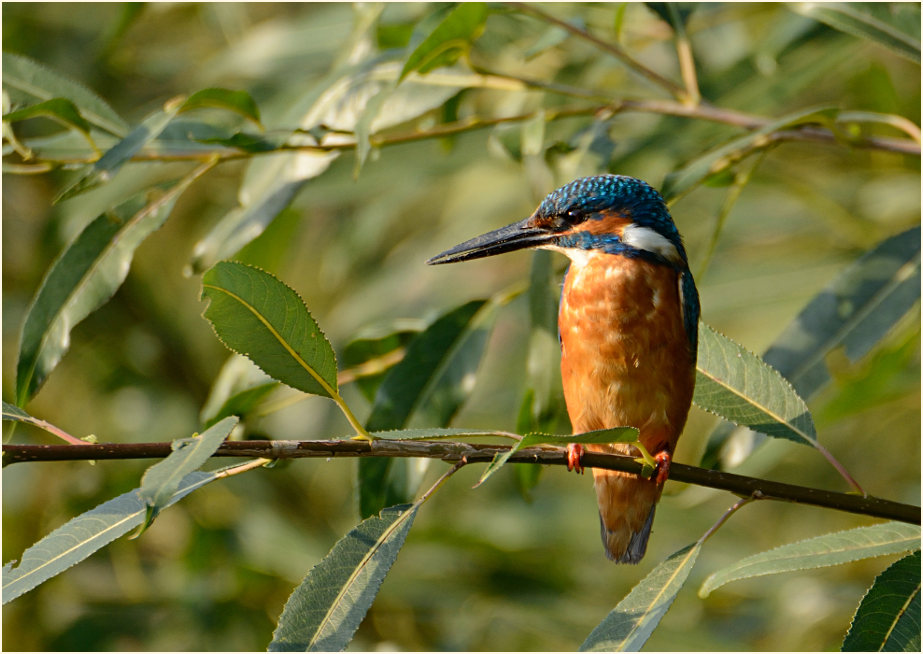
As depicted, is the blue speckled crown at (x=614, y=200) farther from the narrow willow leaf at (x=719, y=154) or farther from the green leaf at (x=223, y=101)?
the green leaf at (x=223, y=101)

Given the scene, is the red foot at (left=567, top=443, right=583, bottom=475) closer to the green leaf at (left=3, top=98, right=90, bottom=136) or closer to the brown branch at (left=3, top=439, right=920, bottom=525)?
the brown branch at (left=3, top=439, right=920, bottom=525)

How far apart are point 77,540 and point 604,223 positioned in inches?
50.5

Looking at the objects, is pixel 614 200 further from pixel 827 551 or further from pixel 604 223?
pixel 827 551

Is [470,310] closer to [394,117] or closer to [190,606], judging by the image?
[394,117]

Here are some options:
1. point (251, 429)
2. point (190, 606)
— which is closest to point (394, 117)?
point (251, 429)

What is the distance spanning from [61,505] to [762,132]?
2583mm

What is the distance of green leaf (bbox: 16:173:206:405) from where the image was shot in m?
1.88

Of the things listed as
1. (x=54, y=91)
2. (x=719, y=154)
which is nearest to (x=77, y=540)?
(x=54, y=91)

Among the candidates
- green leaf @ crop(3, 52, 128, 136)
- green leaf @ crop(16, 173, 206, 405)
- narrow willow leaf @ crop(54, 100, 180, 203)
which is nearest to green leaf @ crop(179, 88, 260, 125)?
narrow willow leaf @ crop(54, 100, 180, 203)

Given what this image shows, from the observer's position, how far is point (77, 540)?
4.61 ft

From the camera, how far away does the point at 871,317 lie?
7.08 ft

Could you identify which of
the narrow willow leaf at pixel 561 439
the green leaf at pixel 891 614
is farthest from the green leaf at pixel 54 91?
the green leaf at pixel 891 614

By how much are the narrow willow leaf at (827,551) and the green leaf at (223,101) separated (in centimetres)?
124

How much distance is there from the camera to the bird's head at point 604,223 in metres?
2.17
